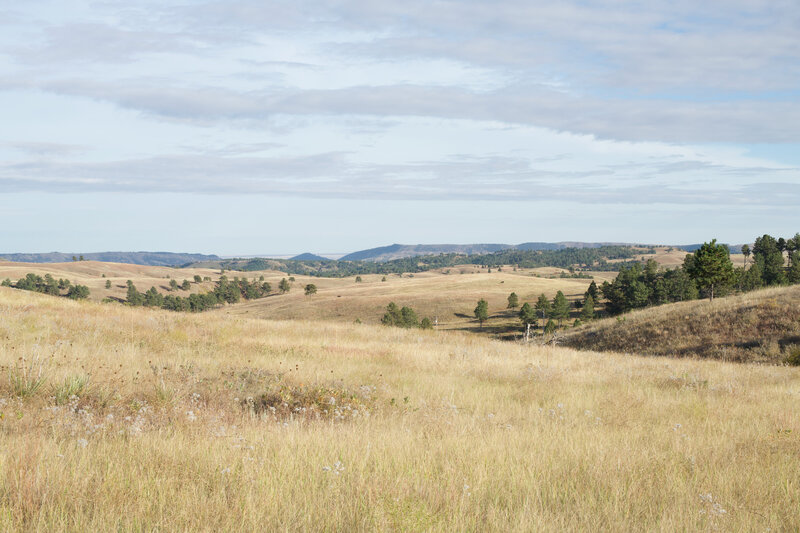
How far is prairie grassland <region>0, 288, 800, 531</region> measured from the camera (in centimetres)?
359

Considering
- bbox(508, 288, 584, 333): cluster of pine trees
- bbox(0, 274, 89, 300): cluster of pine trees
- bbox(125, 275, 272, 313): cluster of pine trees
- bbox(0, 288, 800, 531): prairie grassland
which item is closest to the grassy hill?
bbox(0, 288, 800, 531): prairie grassland

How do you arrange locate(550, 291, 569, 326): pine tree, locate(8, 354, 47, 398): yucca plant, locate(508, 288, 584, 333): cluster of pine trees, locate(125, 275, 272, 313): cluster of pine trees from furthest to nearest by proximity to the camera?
locate(125, 275, 272, 313): cluster of pine trees → locate(550, 291, 569, 326): pine tree → locate(508, 288, 584, 333): cluster of pine trees → locate(8, 354, 47, 398): yucca plant

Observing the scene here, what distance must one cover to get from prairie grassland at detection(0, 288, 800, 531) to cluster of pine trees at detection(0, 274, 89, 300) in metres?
163

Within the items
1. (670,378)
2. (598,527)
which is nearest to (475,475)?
(598,527)

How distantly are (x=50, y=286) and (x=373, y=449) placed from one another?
19375 cm

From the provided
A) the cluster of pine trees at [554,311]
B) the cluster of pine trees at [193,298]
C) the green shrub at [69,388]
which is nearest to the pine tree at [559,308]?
the cluster of pine trees at [554,311]

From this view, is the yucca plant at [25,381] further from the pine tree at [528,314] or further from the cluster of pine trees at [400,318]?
the pine tree at [528,314]

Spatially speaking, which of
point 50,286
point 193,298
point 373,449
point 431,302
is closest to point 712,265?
point 373,449

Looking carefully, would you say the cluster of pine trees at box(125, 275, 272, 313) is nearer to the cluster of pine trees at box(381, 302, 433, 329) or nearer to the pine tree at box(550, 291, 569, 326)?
the cluster of pine trees at box(381, 302, 433, 329)

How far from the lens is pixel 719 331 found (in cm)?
3078

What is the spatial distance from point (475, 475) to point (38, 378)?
250 inches

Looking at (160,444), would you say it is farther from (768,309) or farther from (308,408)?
(768,309)

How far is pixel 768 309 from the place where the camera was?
102 ft

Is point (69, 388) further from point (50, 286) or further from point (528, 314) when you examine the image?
point (50, 286)
